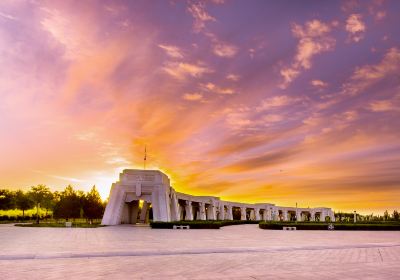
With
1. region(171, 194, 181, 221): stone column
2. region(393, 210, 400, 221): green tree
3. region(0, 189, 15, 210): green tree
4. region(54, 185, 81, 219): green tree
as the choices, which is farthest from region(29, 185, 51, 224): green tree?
region(393, 210, 400, 221): green tree

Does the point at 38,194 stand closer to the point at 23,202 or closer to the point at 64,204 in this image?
the point at 64,204

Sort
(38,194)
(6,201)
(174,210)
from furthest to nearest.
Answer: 1. (6,201)
2. (38,194)
3. (174,210)

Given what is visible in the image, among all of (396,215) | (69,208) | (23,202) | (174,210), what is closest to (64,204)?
(69,208)

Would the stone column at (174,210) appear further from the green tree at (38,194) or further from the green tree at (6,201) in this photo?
the green tree at (6,201)

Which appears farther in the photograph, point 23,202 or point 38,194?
point 23,202

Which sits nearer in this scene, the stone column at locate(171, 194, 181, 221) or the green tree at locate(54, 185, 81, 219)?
the stone column at locate(171, 194, 181, 221)

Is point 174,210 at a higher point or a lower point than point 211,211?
higher

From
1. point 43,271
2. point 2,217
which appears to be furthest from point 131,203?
point 43,271

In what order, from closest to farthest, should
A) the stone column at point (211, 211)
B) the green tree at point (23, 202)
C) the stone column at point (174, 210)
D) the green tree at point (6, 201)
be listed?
the stone column at point (174, 210)
the green tree at point (6, 201)
the stone column at point (211, 211)
the green tree at point (23, 202)

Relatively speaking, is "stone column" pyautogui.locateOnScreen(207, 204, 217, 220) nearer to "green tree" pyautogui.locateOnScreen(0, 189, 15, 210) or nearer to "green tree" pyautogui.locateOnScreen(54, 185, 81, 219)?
"green tree" pyautogui.locateOnScreen(54, 185, 81, 219)

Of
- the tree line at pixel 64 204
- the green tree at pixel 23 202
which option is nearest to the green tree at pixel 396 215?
the tree line at pixel 64 204

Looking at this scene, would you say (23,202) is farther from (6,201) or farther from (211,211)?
(211,211)

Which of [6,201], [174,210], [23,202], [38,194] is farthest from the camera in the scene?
[23,202]

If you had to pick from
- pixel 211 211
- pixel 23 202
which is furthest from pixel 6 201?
pixel 211 211
